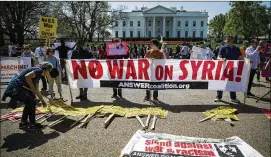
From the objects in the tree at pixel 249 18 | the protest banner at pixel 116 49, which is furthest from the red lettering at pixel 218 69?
the tree at pixel 249 18

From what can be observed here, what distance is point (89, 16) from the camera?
51.0 m

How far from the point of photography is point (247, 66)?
885 centimetres

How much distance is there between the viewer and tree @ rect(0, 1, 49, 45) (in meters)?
34.6

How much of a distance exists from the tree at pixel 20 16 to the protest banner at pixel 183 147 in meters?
33.8

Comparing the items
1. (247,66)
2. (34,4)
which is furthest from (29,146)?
(34,4)

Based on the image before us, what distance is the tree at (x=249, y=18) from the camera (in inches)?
2383

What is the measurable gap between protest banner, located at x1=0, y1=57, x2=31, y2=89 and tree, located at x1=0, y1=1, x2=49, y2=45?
24.3 metres

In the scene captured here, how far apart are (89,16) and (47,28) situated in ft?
140

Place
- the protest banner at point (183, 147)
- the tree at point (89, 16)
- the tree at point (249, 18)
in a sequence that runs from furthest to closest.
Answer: the tree at point (249, 18), the tree at point (89, 16), the protest banner at point (183, 147)

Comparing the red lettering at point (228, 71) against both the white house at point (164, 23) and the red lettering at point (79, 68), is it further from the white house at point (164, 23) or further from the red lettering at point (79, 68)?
the white house at point (164, 23)

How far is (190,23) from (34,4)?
9028 cm

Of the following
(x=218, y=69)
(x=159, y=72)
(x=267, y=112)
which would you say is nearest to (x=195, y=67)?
(x=218, y=69)

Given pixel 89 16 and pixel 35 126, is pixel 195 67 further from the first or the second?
pixel 89 16

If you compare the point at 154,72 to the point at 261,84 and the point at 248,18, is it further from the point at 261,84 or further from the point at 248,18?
the point at 248,18
